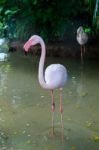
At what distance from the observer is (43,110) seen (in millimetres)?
7418

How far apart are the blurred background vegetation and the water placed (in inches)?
66.3

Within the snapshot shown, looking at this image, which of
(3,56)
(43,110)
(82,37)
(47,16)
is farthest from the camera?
(47,16)

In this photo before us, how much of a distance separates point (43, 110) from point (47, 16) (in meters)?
4.83

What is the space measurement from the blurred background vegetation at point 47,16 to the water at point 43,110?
168 cm

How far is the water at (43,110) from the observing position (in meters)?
6.23

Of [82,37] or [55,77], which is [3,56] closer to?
[82,37]

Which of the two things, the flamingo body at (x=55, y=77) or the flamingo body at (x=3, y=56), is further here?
the flamingo body at (x=3, y=56)

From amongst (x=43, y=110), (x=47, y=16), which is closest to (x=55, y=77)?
(x=43, y=110)

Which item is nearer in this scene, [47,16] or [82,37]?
[82,37]

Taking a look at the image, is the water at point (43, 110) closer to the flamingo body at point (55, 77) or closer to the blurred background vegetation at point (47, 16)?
the flamingo body at point (55, 77)

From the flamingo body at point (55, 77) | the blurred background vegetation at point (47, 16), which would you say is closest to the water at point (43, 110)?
the flamingo body at point (55, 77)

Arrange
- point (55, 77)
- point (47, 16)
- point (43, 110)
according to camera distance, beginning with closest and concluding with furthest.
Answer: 1. point (55, 77)
2. point (43, 110)
3. point (47, 16)

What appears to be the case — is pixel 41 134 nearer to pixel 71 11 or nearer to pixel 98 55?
pixel 98 55

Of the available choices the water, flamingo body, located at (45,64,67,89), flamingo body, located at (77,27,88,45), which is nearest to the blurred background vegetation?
flamingo body, located at (77,27,88,45)
